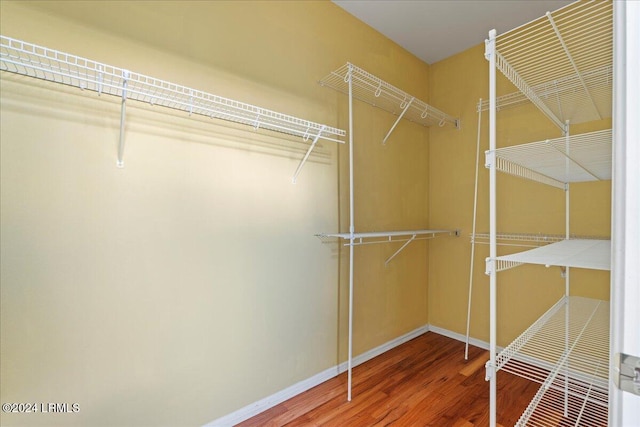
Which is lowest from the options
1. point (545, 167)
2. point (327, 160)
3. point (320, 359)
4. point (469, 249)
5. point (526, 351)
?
point (320, 359)

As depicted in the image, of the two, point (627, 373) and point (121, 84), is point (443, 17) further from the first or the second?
point (627, 373)

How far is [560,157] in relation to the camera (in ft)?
4.02

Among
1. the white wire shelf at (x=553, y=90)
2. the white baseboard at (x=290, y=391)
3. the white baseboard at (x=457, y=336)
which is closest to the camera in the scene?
the white wire shelf at (x=553, y=90)

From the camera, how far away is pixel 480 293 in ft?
8.56

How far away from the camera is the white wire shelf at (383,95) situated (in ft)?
6.78

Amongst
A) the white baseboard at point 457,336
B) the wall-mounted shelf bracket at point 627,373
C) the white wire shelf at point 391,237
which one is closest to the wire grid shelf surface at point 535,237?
the white wire shelf at point 391,237

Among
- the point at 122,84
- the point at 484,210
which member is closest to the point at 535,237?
the point at 484,210

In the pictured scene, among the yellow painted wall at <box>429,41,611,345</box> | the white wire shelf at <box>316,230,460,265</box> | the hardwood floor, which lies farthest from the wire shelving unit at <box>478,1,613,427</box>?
the white wire shelf at <box>316,230,460,265</box>

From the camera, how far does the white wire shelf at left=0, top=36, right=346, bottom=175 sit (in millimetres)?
1045

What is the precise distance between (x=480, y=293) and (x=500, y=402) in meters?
0.95

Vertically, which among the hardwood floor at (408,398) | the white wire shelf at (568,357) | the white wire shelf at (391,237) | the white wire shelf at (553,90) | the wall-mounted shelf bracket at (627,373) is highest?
the white wire shelf at (553,90)

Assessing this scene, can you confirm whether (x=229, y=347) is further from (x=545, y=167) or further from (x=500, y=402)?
(x=545, y=167)

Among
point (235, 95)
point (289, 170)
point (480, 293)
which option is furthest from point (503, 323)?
point (235, 95)

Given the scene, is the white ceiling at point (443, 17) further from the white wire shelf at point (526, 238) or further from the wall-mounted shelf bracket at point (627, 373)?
the wall-mounted shelf bracket at point (627, 373)
